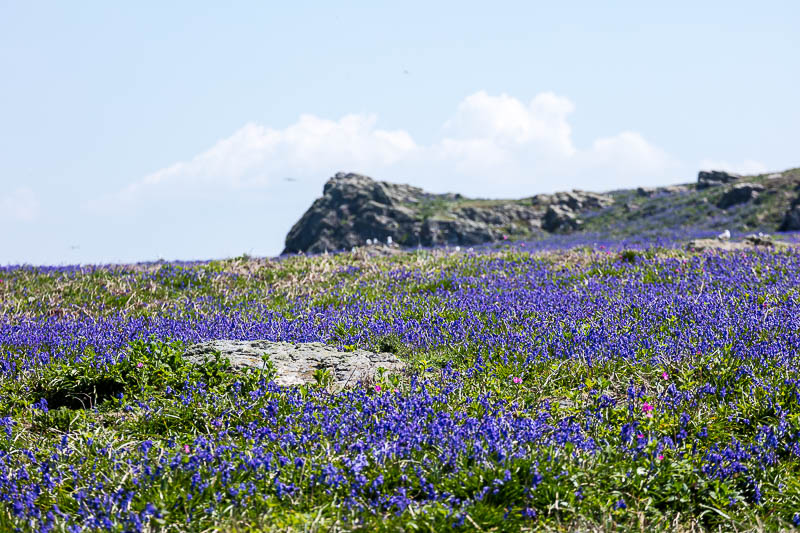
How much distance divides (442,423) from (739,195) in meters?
44.0

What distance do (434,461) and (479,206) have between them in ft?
157

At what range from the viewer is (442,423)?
4570 millimetres

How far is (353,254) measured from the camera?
55.3 ft

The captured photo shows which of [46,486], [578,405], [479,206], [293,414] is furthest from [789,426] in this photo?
[479,206]

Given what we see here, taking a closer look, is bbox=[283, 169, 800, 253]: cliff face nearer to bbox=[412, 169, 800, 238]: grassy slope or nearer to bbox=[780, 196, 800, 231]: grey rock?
bbox=[412, 169, 800, 238]: grassy slope

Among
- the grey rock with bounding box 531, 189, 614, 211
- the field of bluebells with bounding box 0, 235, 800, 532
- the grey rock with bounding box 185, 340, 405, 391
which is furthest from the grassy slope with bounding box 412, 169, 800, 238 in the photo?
the grey rock with bounding box 185, 340, 405, 391

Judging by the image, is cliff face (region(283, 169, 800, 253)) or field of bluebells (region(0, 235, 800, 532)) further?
cliff face (region(283, 169, 800, 253))

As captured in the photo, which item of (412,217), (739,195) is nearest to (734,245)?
(739,195)

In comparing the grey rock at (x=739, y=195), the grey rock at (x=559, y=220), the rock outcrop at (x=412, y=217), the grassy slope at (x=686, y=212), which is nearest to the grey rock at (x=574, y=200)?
the rock outcrop at (x=412, y=217)

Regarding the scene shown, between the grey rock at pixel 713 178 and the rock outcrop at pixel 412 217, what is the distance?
8.20 metres

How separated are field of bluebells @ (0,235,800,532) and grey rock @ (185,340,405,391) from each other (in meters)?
0.23

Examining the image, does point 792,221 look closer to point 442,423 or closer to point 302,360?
point 302,360

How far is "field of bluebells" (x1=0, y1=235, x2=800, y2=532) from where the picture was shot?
3.96m

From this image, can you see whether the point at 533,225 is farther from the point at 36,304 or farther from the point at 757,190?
the point at 36,304
